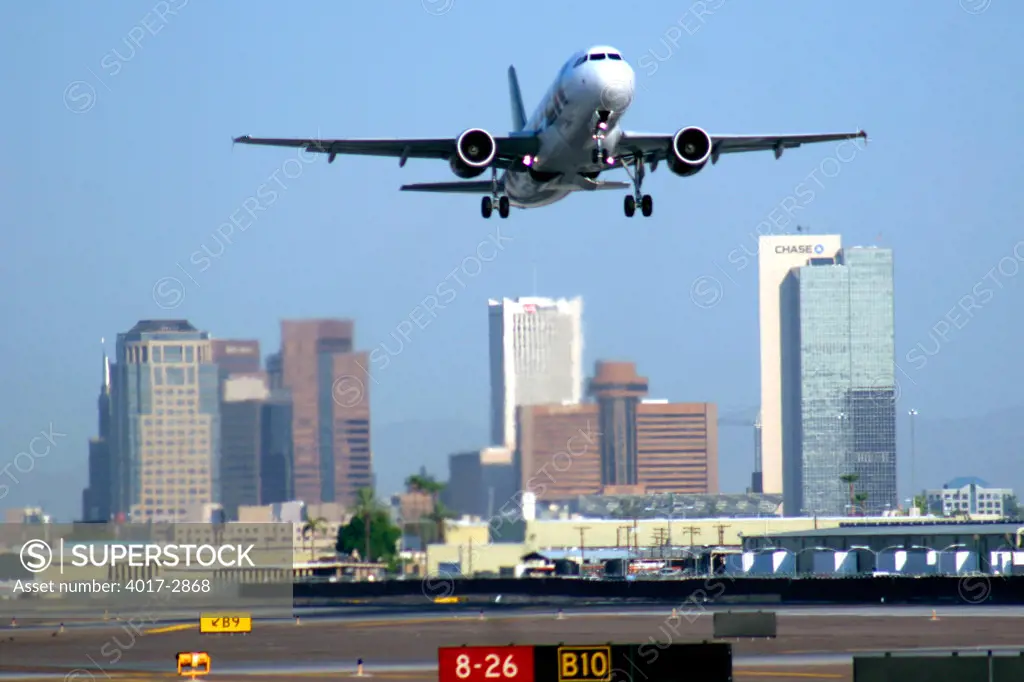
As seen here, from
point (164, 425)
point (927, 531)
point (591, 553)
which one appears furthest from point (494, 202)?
point (591, 553)

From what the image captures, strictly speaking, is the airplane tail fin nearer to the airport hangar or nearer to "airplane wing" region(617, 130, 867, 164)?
"airplane wing" region(617, 130, 867, 164)

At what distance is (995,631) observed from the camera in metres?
56.1

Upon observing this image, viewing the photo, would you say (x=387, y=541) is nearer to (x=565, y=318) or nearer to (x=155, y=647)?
(x=565, y=318)

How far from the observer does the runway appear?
47.7 m

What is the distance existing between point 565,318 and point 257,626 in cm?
3509

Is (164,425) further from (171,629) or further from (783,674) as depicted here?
(783,674)

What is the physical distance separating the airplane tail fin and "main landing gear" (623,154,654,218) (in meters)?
17.6

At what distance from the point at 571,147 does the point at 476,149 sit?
3208mm

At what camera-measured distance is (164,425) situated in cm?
11025

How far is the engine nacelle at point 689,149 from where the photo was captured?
4875cm

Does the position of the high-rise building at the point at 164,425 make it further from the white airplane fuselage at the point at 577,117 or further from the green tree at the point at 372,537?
the white airplane fuselage at the point at 577,117

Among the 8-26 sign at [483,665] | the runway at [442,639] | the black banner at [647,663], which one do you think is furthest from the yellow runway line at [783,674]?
the 8-26 sign at [483,665]

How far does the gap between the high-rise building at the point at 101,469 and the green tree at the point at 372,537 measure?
128 ft

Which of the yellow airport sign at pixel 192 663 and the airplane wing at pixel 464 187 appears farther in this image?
the airplane wing at pixel 464 187
